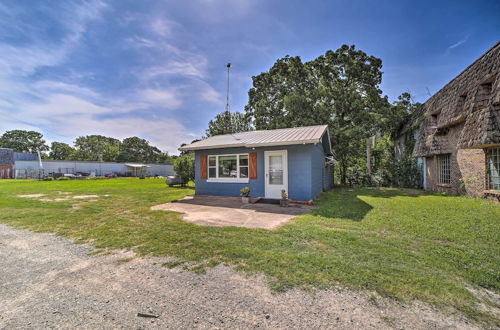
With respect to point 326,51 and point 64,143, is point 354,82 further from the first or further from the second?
point 64,143

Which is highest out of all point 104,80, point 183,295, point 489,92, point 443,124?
point 104,80

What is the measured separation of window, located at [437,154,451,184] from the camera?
1057cm

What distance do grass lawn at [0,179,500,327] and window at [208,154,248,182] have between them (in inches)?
141

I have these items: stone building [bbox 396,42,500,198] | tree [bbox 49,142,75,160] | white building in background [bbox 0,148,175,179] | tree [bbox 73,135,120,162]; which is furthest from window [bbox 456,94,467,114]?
tree [bbox 49,142,75,160]

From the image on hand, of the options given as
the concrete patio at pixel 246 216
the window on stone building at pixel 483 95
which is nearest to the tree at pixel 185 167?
the concrete patio at pixel 246 216

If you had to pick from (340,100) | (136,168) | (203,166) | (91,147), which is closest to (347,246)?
(203,166)

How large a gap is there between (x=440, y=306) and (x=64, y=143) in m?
71.7

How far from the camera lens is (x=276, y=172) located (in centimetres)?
854

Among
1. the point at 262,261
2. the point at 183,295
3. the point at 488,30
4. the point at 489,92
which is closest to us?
the point at 183,295

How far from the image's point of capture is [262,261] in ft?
9.96

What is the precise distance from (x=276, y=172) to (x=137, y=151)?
178 ft

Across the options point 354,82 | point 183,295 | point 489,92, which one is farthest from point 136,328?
point 354,82

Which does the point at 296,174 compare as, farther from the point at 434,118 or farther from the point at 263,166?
the point at 434,118

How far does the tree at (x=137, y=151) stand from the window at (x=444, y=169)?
5620 cm
